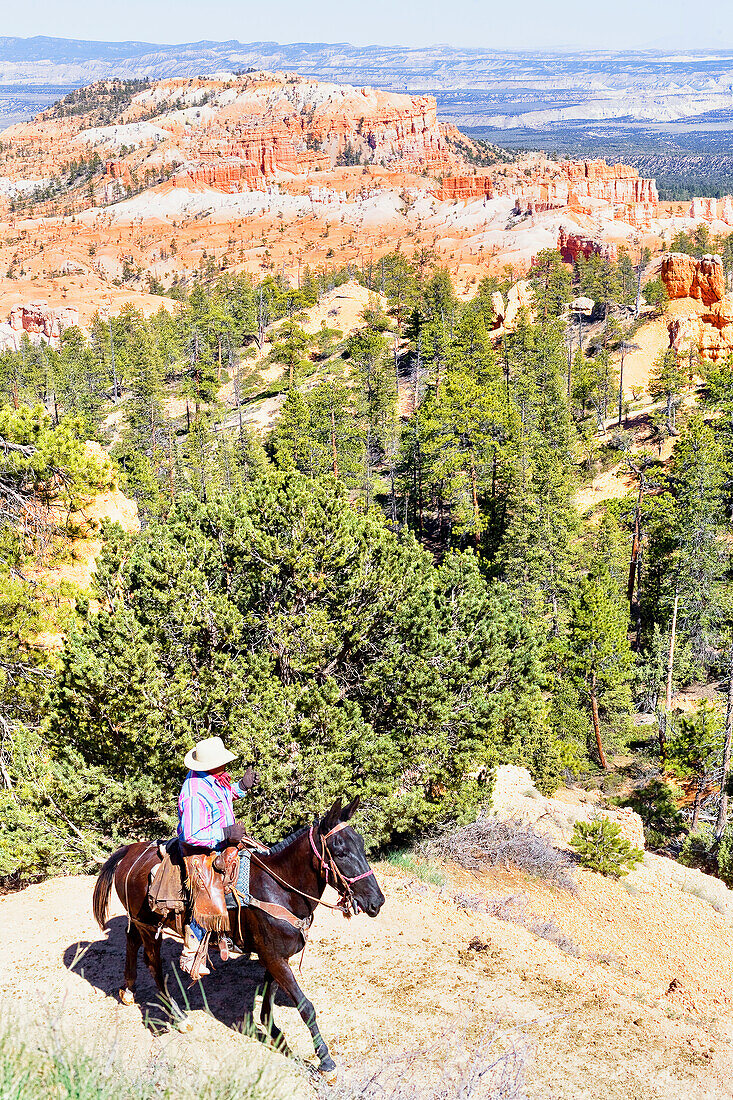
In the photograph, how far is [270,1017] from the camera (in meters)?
8.01

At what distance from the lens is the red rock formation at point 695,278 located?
254 ft

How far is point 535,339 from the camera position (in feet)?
217

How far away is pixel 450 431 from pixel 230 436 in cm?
1411

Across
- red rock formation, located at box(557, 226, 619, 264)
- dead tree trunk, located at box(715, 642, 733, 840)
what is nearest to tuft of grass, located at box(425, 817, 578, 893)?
dead tree trunk, located at box(715, 642, 733, 840)

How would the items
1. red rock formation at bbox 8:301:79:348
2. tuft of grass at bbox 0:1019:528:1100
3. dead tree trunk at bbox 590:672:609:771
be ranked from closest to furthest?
tuft of grass at bbox 0:1019:528:1100 → dead tree trunk at bbox 590:672:609:771 → red rock formation at bbox 8:301:79:348

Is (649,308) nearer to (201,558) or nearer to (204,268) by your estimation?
(201,558)

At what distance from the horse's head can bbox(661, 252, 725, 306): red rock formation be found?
81.2 m

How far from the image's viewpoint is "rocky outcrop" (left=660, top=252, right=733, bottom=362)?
73562 millimetres

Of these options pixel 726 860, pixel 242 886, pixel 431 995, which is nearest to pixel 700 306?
pixel 726 860

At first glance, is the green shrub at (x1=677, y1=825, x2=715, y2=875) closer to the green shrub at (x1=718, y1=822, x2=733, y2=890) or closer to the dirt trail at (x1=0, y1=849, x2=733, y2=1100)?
the green shrub at (x1=718, y1=822, x2=733, y2=890)

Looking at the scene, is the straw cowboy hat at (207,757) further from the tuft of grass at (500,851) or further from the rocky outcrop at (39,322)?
the rocky outcrop at (39,322)

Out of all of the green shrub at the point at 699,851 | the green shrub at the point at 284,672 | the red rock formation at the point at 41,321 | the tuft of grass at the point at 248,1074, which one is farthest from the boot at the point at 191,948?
the red rock formation at the point at 41,321

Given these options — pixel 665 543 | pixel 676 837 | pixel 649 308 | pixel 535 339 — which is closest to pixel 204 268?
pixel 649 308

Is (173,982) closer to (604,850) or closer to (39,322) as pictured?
Answer: (604,850)
